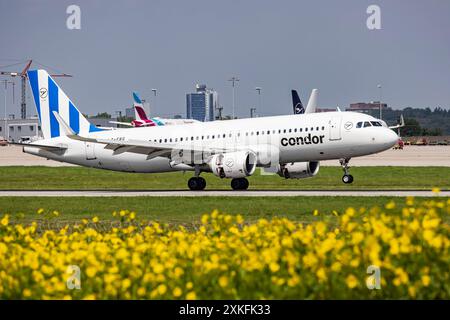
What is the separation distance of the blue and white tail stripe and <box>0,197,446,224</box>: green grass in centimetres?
1143

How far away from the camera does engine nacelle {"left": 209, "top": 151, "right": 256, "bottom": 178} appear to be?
4428 cm

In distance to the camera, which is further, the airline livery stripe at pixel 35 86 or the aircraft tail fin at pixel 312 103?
the aircraft tail fin at pixel 312 103

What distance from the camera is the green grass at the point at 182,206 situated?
30.8 meters

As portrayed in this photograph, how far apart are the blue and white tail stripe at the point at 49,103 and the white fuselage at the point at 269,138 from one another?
5.70ft

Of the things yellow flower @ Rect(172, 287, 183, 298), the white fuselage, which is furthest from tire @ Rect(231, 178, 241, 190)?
yellow flower @ Rect(172, 287, 183, 298)

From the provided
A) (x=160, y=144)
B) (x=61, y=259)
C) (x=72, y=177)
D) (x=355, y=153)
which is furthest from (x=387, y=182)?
(x=61, y=259)

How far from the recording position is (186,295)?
39.9ft

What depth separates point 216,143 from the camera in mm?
47781

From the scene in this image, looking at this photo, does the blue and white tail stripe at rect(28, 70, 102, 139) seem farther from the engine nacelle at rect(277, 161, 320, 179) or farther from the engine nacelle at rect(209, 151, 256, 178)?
the engine nacelle at rect(277, 161, 320, 179)

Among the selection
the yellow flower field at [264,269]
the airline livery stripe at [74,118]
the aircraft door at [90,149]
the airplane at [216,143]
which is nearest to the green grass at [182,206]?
the airplane at [216,143]

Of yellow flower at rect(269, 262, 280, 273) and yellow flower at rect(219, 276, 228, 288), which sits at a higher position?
yellow flower at rect(269, 262, 280, 273)

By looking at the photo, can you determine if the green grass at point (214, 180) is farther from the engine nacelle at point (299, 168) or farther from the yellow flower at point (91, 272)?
the yellow flower at point (91, 272)

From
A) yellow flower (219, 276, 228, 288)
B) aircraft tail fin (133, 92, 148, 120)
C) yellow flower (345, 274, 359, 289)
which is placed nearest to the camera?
yellow flower (345, 274, 359, 289)
